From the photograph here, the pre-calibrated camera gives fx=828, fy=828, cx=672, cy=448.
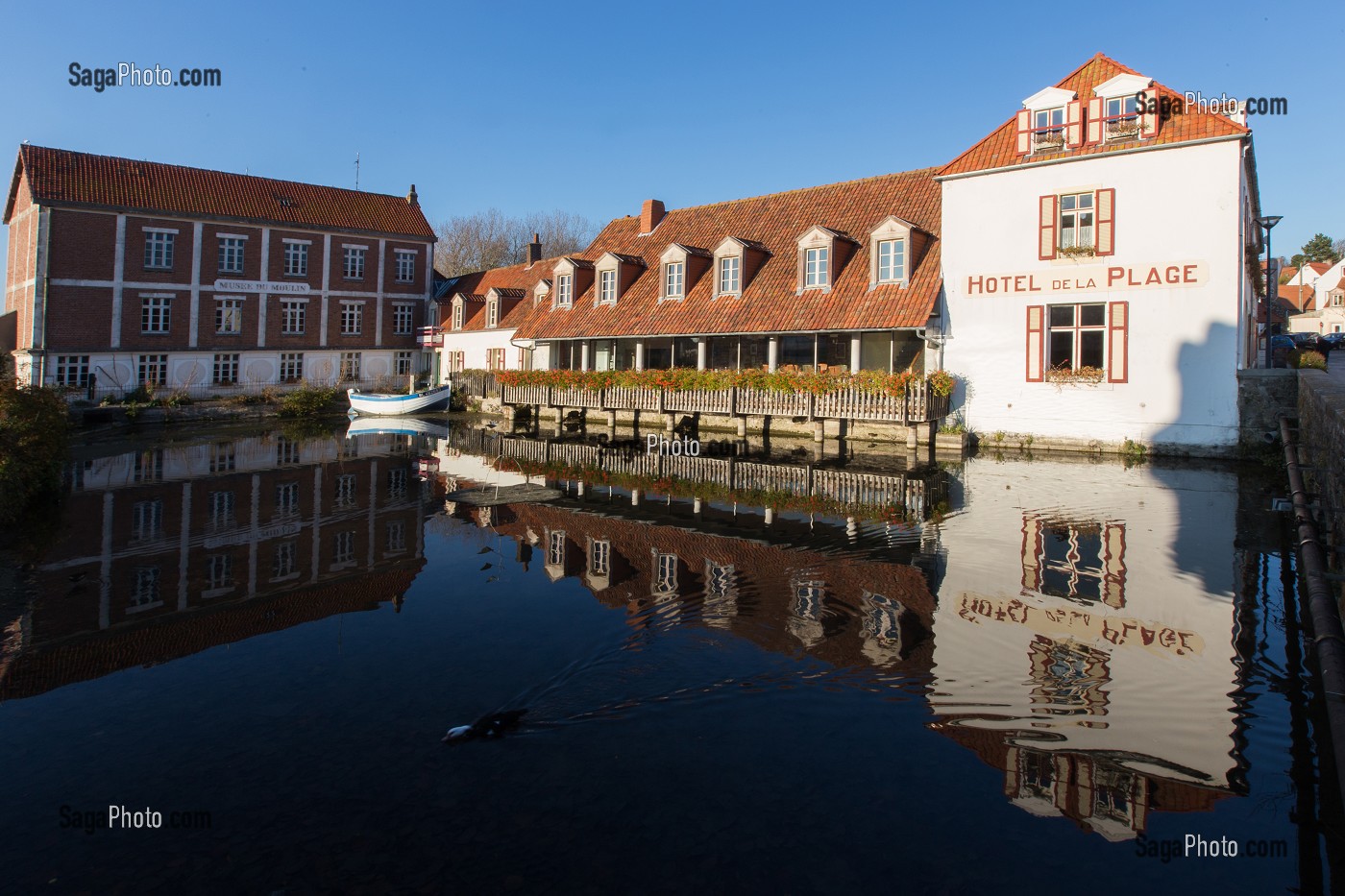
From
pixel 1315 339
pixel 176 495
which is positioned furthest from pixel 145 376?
pixel 1315 339

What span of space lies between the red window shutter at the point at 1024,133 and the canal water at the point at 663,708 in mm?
12615

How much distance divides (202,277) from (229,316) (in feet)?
6.06

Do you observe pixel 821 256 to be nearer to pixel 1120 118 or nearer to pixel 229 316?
pixel 1120 118

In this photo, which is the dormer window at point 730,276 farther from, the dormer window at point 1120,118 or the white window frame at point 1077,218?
the dormer window at point 1120,118

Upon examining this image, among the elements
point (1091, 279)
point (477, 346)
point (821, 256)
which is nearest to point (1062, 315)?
point (1091, 279)

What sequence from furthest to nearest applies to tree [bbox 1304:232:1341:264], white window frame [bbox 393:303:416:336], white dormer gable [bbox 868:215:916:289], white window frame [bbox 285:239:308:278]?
tree [bbox 1304:232:1341:264], white window frame [bbox 393:303:416:336], white window frame [bbox 285:239:308:278], white dormer gable [bbox 868:215:916:289]

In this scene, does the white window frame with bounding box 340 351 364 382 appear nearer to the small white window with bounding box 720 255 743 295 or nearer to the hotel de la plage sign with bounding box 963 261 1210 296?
the small white window with bounding box 720 255 743 295

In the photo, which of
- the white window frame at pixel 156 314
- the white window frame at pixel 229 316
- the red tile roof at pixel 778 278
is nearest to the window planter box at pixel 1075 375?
the red tile roof at pixel 778 278

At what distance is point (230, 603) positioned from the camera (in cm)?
785

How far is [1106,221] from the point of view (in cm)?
1966

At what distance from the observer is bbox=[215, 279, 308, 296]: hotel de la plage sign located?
115 ft

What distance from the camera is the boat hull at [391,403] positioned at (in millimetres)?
33625

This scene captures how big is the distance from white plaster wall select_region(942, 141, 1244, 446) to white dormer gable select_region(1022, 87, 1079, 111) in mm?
1639

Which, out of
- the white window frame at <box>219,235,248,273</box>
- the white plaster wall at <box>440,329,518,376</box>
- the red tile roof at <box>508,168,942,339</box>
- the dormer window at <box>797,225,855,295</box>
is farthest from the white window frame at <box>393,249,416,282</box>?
the dormer window at <box>797,225,855,295</box>
